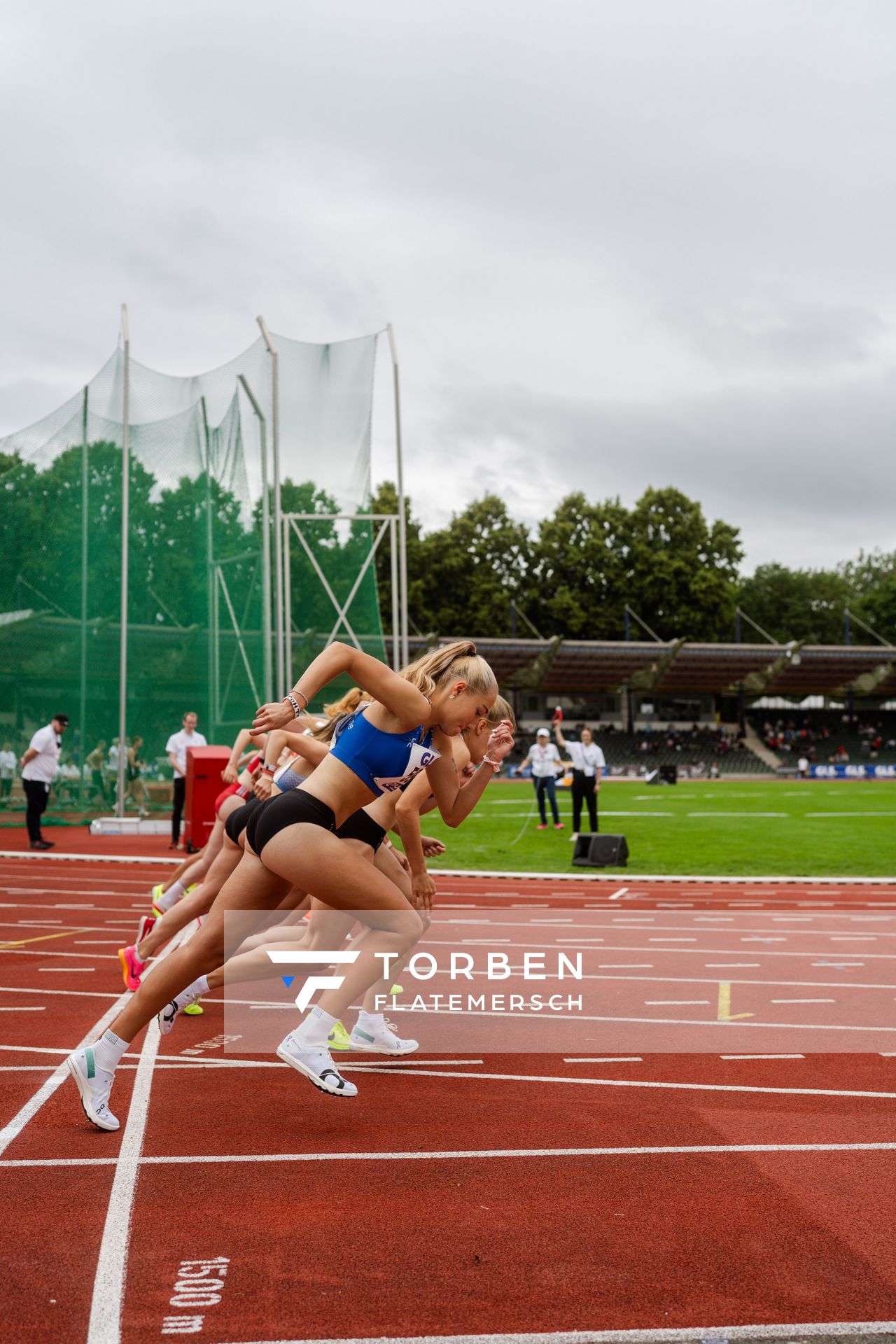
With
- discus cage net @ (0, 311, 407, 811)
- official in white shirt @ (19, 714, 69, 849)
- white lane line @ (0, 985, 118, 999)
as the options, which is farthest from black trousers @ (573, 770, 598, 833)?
white lane line @ (0, 985, 118, 999)

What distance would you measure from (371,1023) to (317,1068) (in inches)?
48.6

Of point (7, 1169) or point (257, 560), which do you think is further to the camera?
point (257, 560)

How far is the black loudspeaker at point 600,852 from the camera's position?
14.6 meters

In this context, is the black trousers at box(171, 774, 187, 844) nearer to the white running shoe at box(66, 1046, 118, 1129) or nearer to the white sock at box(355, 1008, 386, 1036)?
the white sock at box(355, 1008, 386, 1036)

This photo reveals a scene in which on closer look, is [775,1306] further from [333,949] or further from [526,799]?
[526,799]

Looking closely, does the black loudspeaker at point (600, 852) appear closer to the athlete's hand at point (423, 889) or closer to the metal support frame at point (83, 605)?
the metal support frame at point (83, 605)

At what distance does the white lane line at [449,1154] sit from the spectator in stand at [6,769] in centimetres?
1720

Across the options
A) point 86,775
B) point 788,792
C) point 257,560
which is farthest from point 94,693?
point 788,792

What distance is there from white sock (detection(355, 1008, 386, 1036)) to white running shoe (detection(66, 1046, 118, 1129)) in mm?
1478

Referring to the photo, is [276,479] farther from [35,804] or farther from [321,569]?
[35,804]

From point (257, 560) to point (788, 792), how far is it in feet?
72.6

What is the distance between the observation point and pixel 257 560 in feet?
65.3

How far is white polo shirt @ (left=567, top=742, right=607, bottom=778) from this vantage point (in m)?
17.1

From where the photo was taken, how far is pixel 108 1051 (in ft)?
13.5
